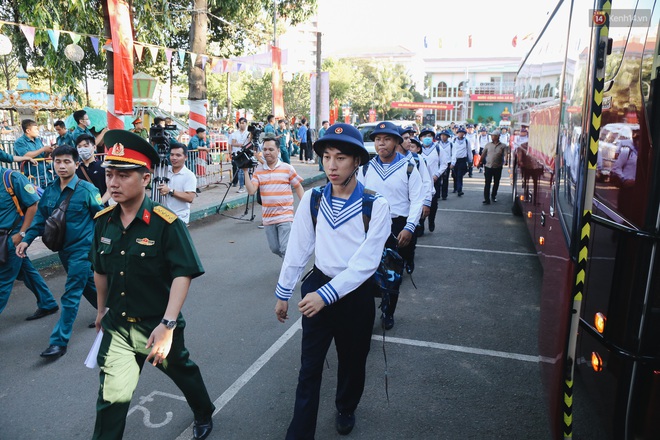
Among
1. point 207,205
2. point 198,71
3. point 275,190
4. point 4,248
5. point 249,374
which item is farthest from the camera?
point 198,71

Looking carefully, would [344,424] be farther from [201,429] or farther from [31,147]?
[31,147]

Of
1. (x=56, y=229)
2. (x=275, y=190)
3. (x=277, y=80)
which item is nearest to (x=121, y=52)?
(x=275, y=190)

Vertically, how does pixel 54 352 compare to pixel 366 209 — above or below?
below

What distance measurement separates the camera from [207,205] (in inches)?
455

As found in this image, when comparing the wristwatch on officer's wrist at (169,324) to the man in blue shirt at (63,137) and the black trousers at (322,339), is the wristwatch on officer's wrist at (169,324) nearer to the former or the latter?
the black trousers at (322,339)

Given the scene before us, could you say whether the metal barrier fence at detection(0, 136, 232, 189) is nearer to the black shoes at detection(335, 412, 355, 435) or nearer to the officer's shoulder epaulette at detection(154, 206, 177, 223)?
the officer's shoulder epaulette at detection(154, 206, 177, 223)

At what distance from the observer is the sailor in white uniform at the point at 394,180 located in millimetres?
4977

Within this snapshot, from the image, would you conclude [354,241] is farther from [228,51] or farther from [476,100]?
[476,100]

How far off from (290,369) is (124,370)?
1.69m

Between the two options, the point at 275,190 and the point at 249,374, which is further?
the point at 275,190

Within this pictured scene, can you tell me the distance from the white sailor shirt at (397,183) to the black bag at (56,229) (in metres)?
2.80

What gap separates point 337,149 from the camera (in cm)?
286

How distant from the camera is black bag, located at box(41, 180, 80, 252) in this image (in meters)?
4.39

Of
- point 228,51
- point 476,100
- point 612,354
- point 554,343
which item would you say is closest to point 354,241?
point 554,343
